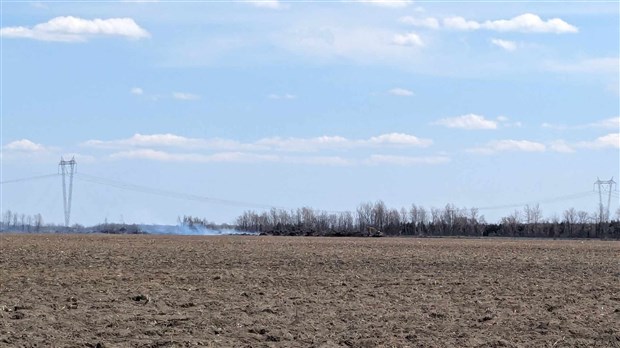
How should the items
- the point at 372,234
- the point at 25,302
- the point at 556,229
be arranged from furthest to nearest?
1. the point at 556,229
2. the point at 372,234
3. the point at 25,302

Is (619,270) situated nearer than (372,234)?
Yes

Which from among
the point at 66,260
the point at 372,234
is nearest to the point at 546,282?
the point at 66,260

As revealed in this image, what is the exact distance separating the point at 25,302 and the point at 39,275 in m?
7.69

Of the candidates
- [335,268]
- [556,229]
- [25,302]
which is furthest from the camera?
[556,229]

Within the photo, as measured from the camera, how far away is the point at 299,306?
2205 centimetres

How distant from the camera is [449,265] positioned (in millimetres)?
38344

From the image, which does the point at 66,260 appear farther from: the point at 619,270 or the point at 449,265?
the point at 619,270

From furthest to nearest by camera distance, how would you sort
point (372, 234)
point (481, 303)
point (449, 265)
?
point (372, 234)
point (449, 265)
point (481, 303)

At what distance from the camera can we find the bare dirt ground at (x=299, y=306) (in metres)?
17.8

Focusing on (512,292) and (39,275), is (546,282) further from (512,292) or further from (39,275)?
Result: (39,275)

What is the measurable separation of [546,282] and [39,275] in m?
15.4

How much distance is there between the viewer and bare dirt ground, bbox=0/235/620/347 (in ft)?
58.4

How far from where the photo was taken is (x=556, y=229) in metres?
169

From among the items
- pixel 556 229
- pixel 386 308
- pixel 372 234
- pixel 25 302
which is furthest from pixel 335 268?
pixel 556 229
